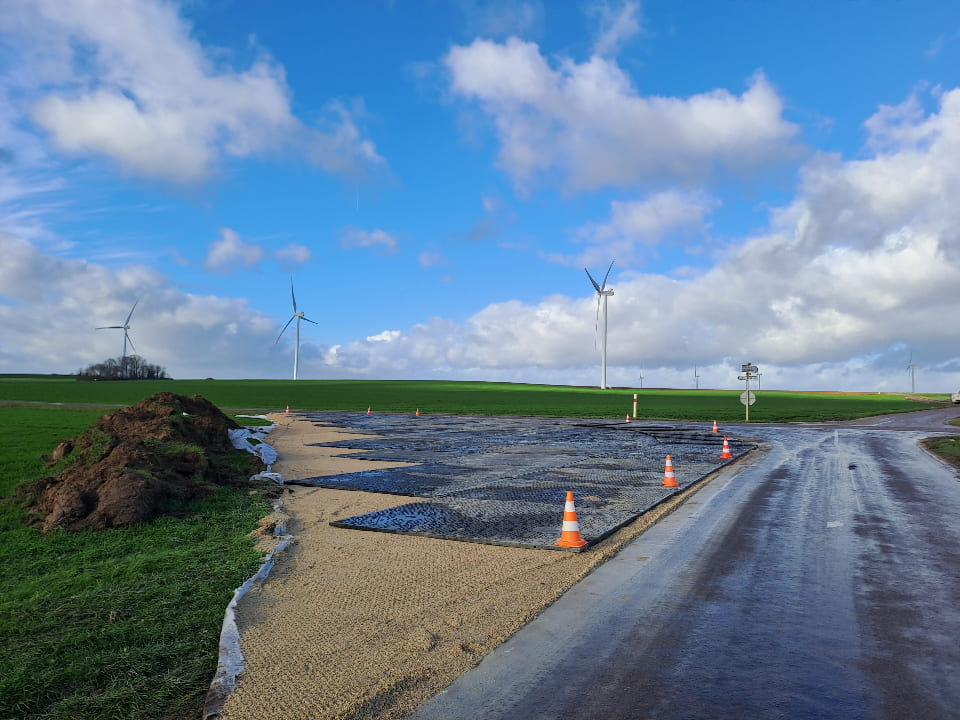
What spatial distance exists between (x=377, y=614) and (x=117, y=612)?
2284mm

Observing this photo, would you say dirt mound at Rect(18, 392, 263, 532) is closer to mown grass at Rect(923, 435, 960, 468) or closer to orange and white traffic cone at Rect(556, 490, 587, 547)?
orange and white traffic cone at Rect(556, 490, 587, 547)

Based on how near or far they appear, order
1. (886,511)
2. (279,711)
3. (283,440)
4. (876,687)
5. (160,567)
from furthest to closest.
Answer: (283,440), (886,511), (160,567), (876,687), (279,711)

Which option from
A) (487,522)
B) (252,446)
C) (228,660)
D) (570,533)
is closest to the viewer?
(228,660)

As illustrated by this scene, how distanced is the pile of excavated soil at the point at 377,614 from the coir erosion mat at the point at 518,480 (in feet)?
1.90

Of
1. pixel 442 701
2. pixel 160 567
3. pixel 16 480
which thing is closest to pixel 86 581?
pixel 160 567

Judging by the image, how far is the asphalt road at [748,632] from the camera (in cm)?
407

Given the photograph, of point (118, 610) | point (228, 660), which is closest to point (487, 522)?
point (118, 610)

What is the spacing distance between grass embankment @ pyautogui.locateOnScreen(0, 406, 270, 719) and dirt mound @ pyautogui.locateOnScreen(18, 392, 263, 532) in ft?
1.10

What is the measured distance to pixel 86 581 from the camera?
6.75 metres

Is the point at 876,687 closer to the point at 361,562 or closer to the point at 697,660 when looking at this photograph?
the point at 697,660

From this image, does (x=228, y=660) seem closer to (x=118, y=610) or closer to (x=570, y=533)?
(x=118, y=610)

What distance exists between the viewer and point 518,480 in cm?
1402

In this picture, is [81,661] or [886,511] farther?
[886,511]

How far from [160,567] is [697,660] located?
5.63 metres
